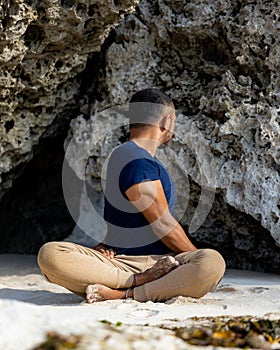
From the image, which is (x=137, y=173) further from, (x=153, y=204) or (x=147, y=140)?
(x=147, y=140)

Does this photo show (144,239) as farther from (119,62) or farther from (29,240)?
(29,240)

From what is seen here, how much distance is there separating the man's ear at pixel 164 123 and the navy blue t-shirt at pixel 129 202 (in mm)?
279

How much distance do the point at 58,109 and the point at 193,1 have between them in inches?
65.3

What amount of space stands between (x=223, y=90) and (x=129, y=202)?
184 cm

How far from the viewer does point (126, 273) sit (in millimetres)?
3975

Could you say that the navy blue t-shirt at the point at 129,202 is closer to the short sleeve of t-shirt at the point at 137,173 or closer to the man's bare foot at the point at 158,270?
the short sleeve of t-shirt at the point at 137,173

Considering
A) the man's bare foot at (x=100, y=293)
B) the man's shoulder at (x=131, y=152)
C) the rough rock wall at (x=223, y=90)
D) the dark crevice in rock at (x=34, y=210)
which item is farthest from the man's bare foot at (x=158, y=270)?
the dark crevice in rock at (x=34, y=210)

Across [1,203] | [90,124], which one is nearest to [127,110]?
[90,124]

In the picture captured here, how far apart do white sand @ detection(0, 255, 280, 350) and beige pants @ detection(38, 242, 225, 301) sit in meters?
0.09

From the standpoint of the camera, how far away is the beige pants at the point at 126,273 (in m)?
3.80

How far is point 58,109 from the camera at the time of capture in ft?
19.4

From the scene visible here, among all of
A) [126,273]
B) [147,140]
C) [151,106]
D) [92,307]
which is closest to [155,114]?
[151,106]

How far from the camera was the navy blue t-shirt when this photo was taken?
3996 millimetres

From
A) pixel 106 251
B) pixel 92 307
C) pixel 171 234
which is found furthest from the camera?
pixel 106 251
